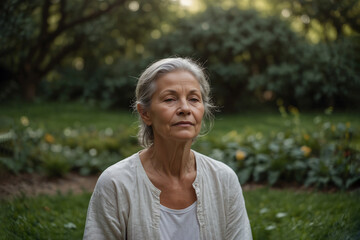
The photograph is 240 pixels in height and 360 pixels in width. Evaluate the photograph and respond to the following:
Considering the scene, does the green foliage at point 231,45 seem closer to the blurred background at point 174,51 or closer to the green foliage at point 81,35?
the blurred background at point 174,51

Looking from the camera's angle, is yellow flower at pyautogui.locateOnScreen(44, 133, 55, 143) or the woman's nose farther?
yellow flower at pyautogui.locateOnScreen(44, 133, 55, 143)

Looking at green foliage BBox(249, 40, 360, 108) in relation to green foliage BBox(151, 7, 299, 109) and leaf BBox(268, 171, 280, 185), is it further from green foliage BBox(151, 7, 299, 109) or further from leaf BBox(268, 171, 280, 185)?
leaf BBox(268, 171, 280, 185)

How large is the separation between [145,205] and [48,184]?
3.12m

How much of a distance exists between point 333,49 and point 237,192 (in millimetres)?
3190

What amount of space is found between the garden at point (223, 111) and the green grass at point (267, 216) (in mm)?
12

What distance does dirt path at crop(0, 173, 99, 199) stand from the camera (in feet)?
13.1

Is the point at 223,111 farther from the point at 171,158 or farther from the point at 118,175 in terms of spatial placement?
the point at 118,175

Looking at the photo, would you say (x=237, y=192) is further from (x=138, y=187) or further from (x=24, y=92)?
(x=24, y=92)

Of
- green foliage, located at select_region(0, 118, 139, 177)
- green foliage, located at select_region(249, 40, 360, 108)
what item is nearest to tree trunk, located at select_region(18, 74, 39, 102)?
green foliage, located at select_region(0, 118, 139, 177)

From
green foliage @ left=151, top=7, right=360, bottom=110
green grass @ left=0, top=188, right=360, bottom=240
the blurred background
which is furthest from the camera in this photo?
green foliage @ left=151, top=7, right=360, bottom=110

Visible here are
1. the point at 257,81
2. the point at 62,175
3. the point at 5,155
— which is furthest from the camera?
the point at 257,81

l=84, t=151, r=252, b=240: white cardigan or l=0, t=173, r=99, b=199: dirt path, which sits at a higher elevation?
l=84, t=151, r=252, b=240: white cardigan

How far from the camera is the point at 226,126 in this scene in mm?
8133

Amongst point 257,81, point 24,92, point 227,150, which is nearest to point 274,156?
point 227,150
